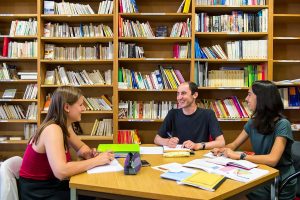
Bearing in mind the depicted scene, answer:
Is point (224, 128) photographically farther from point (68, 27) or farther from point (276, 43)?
point (68, 27)

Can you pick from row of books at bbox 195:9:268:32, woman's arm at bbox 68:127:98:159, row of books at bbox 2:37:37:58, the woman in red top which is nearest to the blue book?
the woman in red top

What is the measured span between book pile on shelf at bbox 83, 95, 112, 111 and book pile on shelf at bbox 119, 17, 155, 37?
88 centimetres

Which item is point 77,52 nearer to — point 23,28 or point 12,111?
point 23,28

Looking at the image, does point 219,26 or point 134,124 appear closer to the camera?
point 219,26

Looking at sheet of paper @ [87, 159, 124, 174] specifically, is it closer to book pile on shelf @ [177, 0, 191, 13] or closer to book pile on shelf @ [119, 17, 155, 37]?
book pile on shelf @ [119, 17, 155, 37]

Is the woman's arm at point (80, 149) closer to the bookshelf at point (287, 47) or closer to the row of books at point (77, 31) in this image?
the row of books at point (77, 31)

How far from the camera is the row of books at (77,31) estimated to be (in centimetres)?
405

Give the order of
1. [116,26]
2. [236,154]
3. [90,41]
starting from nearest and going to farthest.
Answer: [236,154]
[116,26]
[90,41]

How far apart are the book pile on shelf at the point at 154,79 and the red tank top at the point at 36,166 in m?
2.12

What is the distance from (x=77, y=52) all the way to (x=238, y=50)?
6.81 feet

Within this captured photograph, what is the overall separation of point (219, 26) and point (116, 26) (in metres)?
1.29

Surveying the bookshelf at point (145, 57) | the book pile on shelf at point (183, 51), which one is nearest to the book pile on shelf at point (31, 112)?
the bookshelf at point (145, 57)

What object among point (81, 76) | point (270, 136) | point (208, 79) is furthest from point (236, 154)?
point (81, 76)

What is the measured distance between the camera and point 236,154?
2.21 m
